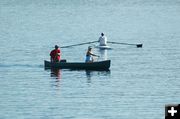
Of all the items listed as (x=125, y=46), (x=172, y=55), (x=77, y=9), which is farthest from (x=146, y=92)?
(x=77, y=9)

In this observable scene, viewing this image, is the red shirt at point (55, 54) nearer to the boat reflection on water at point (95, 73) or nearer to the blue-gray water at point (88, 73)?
the blue-gray water at point (88, 73)

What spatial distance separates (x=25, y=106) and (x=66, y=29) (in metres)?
57.8

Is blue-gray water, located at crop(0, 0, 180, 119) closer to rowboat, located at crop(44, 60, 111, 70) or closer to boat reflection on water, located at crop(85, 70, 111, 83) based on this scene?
boat reflection on water, located at crop(85, 70, 111, 83)

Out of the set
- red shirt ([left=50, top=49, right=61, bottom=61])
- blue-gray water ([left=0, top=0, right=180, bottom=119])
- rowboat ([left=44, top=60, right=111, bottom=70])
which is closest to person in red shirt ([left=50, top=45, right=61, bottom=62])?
red shirt ([left=50, top=49, right=61, bottom=61])

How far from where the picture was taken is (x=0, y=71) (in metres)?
68.0

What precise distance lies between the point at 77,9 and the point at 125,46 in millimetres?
78017

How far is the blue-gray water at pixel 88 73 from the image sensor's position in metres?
52.0

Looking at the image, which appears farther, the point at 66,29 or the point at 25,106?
the point at 66,29

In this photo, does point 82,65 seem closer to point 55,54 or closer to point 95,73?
point 95,73

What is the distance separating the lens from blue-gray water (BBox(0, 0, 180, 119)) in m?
52.0

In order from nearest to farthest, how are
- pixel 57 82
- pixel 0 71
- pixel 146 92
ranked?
pixel 146 92, pixel 57 82, pixel 0 71

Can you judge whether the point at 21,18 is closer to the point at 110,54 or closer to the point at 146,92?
the point at 110,54

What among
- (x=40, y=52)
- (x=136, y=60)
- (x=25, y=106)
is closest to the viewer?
(x=25, y=106)

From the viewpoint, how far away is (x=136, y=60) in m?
74.0
